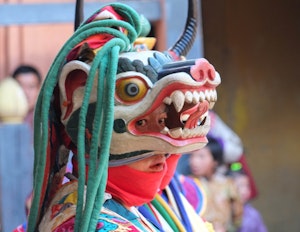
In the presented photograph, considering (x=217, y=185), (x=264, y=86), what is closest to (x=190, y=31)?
(x=217, y=185)

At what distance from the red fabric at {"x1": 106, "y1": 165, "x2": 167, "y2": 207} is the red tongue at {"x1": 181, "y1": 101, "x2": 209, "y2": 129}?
0.50 ft

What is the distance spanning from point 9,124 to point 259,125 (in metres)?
2.50

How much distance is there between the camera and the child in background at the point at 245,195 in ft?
13.1

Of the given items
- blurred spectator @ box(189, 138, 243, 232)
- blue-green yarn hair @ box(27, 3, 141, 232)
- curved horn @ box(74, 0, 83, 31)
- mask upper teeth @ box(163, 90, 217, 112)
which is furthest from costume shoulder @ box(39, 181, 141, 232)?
blurred spectator @ box(189, 138, 243, 232)

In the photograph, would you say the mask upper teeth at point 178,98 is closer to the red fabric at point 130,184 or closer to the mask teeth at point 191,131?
the mask teeth at point 191,131

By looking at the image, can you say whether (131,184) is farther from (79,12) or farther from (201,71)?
(79,12)

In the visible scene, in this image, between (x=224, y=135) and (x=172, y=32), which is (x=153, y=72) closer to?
(x=172, y=32)

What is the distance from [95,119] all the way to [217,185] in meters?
2.26

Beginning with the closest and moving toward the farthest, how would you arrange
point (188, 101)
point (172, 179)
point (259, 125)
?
point (188, 101)
point (172, 179)
point (259, 125)

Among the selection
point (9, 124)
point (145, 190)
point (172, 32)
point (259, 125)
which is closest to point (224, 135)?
point (172, 32)

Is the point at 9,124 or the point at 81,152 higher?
the point at 81,152

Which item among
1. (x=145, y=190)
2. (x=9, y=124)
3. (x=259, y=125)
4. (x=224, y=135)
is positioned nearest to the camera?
(x=145, y=190)

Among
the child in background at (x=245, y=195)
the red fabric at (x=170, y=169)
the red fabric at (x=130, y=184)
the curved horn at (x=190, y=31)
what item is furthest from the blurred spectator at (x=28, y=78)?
the red fabric at (x=130, y=184)

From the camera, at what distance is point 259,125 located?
5.63 m
